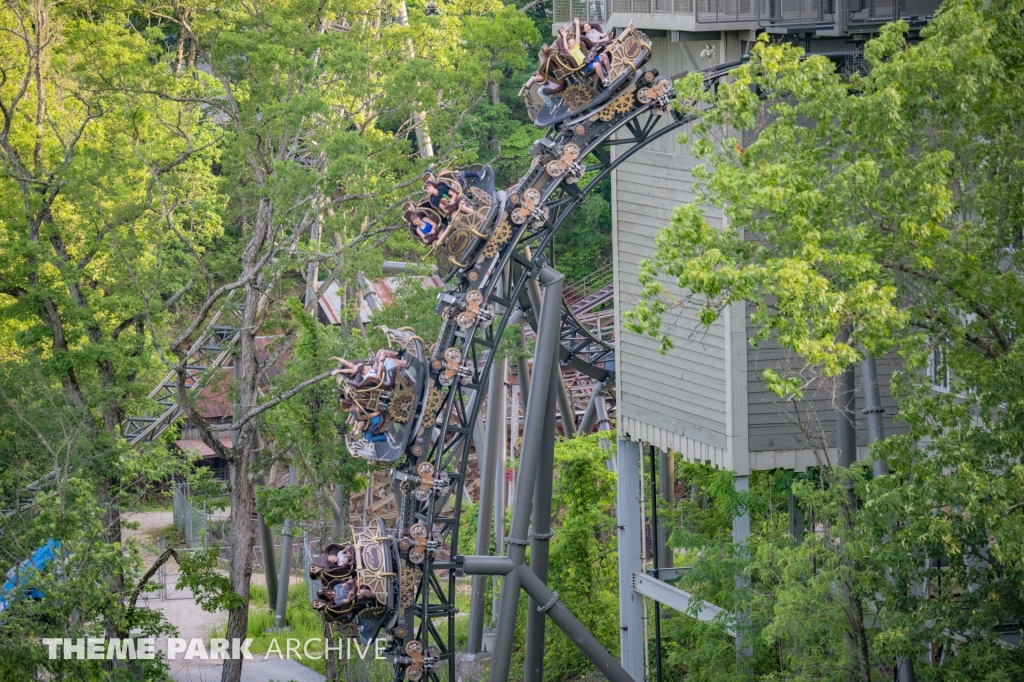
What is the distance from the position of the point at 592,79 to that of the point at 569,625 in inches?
318

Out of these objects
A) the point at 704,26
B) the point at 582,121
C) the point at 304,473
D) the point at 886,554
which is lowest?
the point at 886,554

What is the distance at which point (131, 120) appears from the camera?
2697 centimetres

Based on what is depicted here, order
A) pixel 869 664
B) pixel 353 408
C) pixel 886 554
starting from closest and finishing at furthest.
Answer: pixel 886 554, pixel 869 664, pixel 353 408

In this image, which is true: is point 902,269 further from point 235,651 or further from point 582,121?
point 235,651

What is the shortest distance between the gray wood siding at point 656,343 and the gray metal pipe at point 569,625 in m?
3.64

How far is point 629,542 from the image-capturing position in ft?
76.4

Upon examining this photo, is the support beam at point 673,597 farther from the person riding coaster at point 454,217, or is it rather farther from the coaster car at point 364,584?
the person riding coaster at point 454,217

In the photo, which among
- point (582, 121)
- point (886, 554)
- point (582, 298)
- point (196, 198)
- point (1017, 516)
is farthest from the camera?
point (582, 298)

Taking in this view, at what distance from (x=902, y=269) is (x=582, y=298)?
3220 centimetres

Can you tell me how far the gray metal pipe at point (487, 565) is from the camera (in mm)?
18297

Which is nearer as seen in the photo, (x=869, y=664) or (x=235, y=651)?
(x=869, y=664)

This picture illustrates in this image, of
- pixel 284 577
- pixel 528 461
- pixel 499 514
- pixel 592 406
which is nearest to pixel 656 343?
pixel 528 461

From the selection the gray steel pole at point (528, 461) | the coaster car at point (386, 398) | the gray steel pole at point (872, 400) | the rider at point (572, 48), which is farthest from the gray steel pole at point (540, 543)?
the rider at point (572, 48)

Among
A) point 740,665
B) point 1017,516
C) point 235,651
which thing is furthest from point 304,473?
point 1017,516
